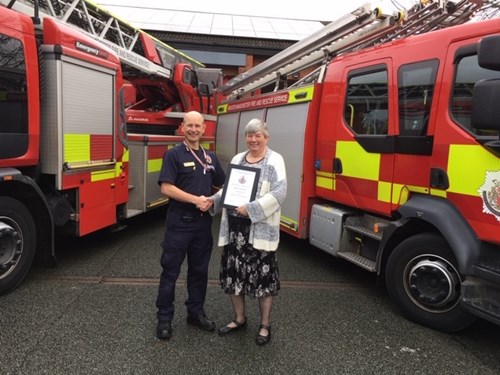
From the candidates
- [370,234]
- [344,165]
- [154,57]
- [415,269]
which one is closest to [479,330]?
[415,269]

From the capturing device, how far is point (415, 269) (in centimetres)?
343

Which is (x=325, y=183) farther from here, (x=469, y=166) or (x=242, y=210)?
(x=242, y=210)

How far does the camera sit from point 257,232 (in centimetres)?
293

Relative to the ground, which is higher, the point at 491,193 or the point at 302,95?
the point at 302,95

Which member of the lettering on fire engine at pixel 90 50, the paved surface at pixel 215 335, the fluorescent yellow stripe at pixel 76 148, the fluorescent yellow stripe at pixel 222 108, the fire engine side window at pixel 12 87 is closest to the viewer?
the paved surface at pixel 215 335

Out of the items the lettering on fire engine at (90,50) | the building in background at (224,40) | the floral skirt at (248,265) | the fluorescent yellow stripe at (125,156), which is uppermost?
the building in background at (224,40)

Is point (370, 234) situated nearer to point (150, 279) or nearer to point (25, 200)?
point (150, 279)

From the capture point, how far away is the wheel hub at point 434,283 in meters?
3.21

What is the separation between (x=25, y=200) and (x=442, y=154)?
12.2 ft

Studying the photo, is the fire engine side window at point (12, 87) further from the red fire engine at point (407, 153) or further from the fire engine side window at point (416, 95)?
the fire engine side window at point (416, 95)

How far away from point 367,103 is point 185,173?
2.07m

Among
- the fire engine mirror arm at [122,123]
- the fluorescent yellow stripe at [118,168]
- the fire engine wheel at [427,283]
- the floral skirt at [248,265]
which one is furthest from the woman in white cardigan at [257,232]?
the fire engine mirror arm at [122,123]

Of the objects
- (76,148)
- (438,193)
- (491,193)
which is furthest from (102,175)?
(491,193)

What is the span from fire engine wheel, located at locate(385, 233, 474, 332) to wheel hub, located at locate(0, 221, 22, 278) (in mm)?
3322
